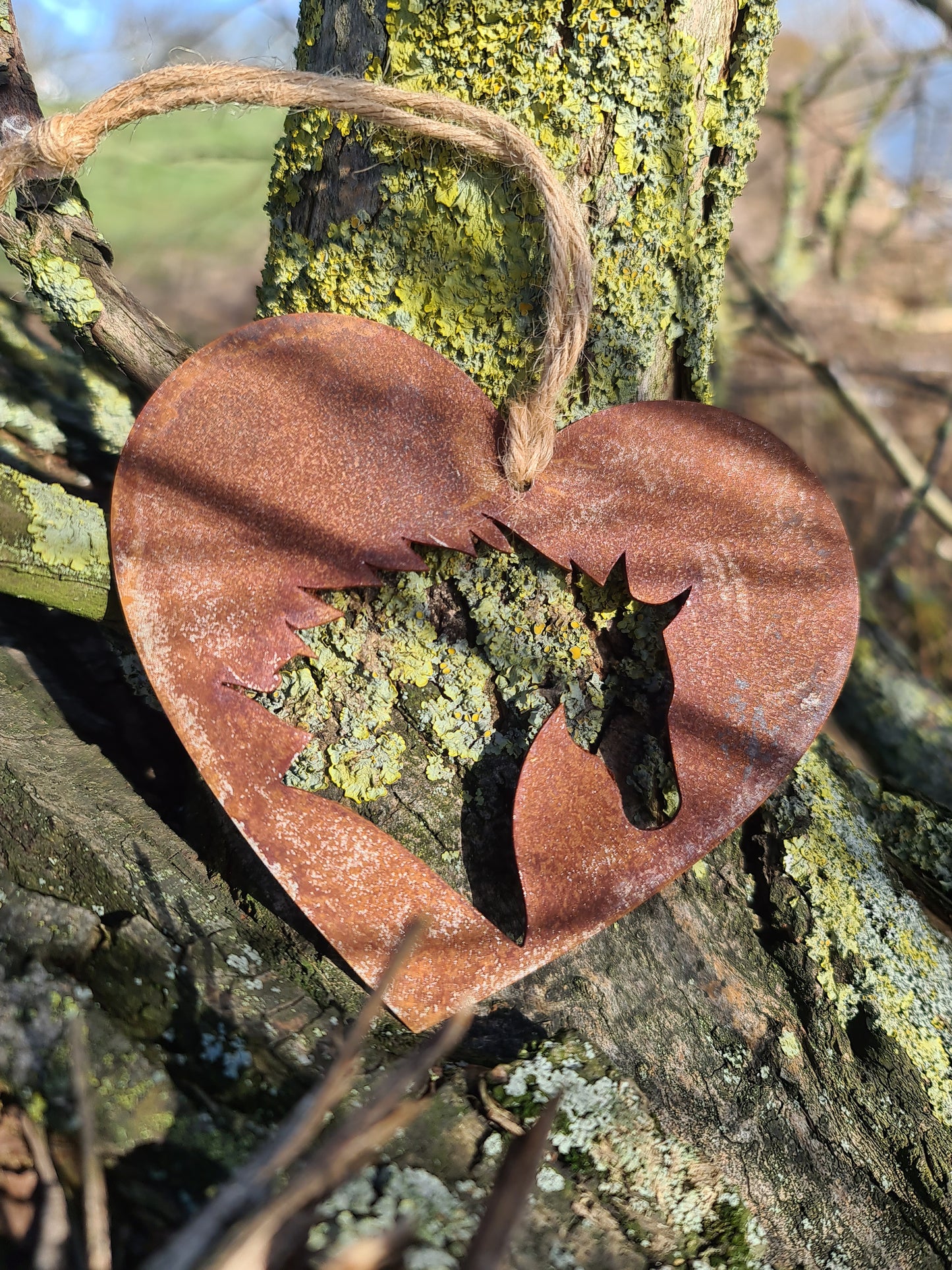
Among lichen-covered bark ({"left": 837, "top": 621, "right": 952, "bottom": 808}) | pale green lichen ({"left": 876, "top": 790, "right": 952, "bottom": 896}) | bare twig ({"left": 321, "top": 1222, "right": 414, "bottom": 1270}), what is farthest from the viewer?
lichen-covered bark ({"left": 837, "top": 621, "right": 952, "bottom": 808})

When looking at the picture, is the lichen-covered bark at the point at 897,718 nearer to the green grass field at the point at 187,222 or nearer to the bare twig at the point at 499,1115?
the bare twig at the point at 499,1115

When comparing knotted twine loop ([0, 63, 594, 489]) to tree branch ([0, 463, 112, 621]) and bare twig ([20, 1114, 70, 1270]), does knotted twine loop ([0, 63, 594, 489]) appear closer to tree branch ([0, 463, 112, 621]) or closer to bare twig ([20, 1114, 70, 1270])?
tree branch ([0, 463, 112, 621])

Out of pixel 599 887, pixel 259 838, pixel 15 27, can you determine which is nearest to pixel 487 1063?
pixel 599 887

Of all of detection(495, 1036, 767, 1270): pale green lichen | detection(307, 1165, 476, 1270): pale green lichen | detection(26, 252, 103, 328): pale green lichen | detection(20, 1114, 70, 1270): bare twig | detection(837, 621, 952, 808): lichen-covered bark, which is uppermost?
detection(26, 252, 103, 328): pale green lichen

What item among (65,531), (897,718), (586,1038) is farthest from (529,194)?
(897,718)

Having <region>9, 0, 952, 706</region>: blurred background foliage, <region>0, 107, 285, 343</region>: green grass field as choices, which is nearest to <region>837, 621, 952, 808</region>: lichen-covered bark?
<region>9, 0, 952, 706</region>: blurred background foliage

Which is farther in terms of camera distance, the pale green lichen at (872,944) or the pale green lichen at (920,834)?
the pale green lichen at (920,834)

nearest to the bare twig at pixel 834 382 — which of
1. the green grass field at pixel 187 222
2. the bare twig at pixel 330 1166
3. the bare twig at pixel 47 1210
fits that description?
the bare twig at pixel 330 1166
